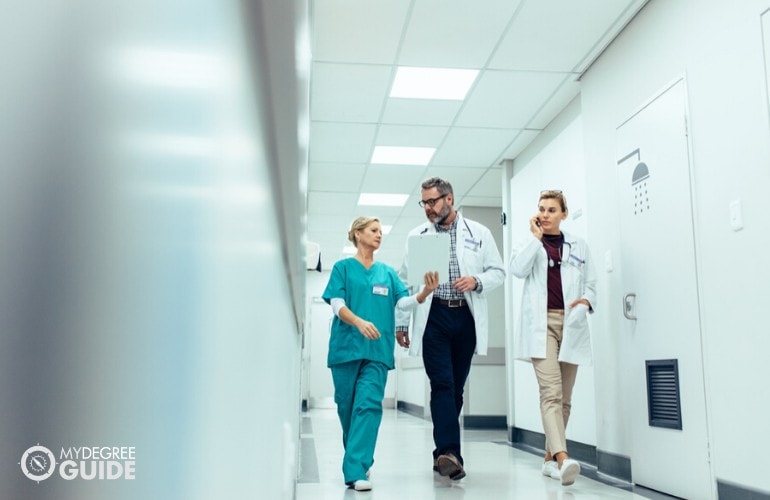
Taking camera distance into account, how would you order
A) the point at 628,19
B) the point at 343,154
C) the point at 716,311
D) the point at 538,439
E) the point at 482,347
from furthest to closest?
the point at 343,154 < the point at 538,439 < the point at 628,19 < the point at 482,347 < the point at 716,311

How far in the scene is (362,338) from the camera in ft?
8.86

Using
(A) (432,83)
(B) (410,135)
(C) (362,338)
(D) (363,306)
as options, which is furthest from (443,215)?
(B) (410,135)

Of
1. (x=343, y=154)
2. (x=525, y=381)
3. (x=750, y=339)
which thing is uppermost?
(x=343, y=154)

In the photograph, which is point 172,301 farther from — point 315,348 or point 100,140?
point 315,348

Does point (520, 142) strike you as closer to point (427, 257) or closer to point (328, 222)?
point (427, 257)

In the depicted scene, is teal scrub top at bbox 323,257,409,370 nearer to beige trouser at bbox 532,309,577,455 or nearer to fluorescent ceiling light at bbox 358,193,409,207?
beige trouser at bbox 532,309,577,455

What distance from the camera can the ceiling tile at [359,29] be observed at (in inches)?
128

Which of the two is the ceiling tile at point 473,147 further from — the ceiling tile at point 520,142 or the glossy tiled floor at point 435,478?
the glossy tiled floor at point 435,478

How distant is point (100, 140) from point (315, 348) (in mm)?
11733

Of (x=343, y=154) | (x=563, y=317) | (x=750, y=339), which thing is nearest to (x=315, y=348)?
(x=343, y=154)

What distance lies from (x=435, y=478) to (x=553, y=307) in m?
0.92

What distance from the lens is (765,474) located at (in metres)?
2.12

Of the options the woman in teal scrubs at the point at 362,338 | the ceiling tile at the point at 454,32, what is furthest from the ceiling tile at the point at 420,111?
the woman in teal scrubs at the point at 362,338

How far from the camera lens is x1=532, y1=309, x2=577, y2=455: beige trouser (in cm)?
282
